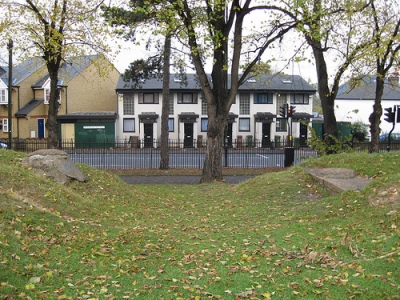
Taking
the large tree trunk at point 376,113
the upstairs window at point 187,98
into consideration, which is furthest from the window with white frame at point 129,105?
the large tree trunk at point 376,113

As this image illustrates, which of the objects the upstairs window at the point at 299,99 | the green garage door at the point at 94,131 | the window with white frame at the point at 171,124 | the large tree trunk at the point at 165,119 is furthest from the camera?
the upstairs window at the point at 299,99

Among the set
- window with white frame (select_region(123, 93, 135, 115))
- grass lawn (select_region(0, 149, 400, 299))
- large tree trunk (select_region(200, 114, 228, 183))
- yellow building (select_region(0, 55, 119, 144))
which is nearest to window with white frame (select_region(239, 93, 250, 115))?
window with white frame (select_region(123, 93, 135, 115))

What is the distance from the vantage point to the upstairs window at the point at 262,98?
47.6 metres

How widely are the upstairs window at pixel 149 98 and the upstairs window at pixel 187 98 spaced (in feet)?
7.44

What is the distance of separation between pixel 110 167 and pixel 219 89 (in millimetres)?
11065

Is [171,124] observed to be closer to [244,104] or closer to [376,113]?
[244,104]

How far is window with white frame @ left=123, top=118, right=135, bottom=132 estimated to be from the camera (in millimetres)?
46594

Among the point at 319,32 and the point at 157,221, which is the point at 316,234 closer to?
the point at 157,221

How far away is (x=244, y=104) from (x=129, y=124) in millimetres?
11638

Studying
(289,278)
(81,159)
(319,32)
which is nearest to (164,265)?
(289,278)

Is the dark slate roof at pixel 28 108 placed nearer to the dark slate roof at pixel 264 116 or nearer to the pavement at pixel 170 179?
the dark slate roof at pixel 264 116

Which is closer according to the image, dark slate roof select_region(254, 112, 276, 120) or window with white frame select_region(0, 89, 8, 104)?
dark slate roof select_region(254, 112, 276, 120)

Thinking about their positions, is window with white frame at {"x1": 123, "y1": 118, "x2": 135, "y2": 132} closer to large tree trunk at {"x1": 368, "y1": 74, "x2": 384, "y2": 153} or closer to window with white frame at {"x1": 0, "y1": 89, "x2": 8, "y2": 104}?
window with white frame at {"x1": 0, "y1": 89, "x2": 8, "y2": 104}

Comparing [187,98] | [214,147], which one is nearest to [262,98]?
[187,98]
